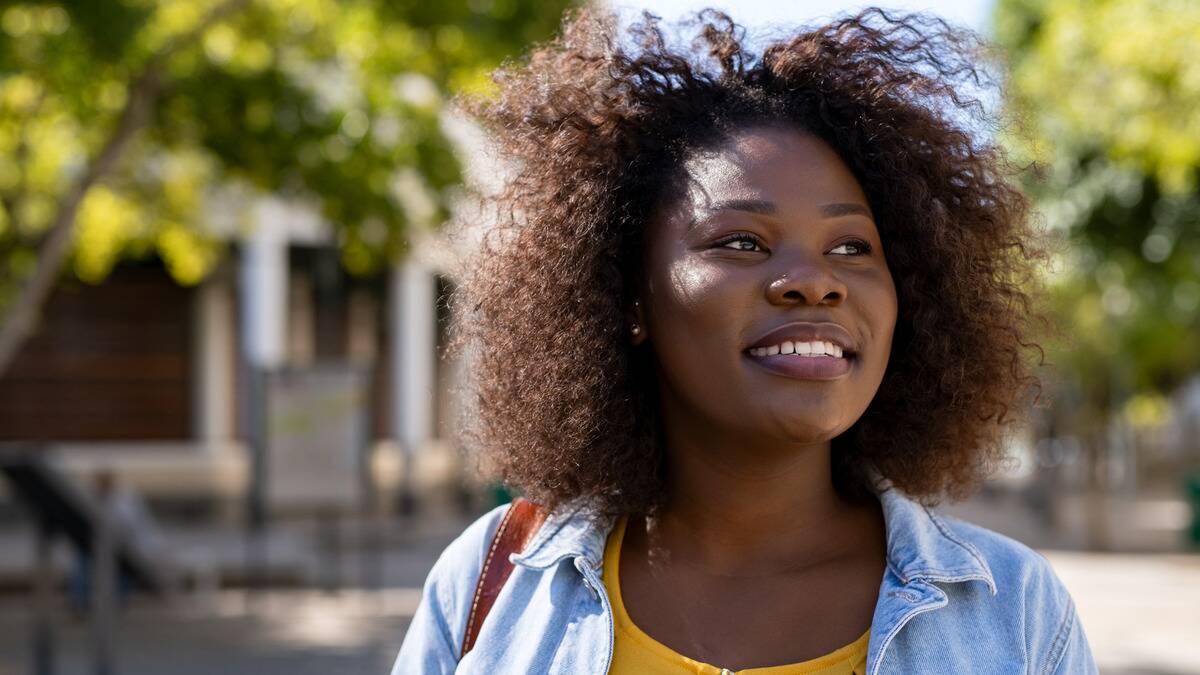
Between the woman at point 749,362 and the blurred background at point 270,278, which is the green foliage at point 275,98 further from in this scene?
the woman at point 749,362

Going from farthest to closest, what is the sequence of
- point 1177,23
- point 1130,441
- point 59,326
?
point 1130,441 < point 59,326 < point 1177,23

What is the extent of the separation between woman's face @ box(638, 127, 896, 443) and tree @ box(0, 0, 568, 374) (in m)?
6.96

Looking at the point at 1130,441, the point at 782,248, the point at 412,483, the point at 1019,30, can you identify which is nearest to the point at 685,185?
the point at 782,248

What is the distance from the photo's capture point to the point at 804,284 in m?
2.05

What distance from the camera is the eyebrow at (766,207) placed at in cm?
212

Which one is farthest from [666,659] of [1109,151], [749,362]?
[1109,151]

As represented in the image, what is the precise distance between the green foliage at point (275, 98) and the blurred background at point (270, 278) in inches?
1.1

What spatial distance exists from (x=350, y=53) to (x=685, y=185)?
32.5ft

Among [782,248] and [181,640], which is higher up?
[782,248]

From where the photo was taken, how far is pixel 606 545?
2.33 meters

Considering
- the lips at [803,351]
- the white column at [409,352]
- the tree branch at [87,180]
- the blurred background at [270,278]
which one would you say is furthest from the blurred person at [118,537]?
the lips at [803,351]

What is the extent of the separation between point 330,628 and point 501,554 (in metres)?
8.93

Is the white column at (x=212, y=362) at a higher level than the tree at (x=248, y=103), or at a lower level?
lower

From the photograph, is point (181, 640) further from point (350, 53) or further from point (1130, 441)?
point (1130, 441)
